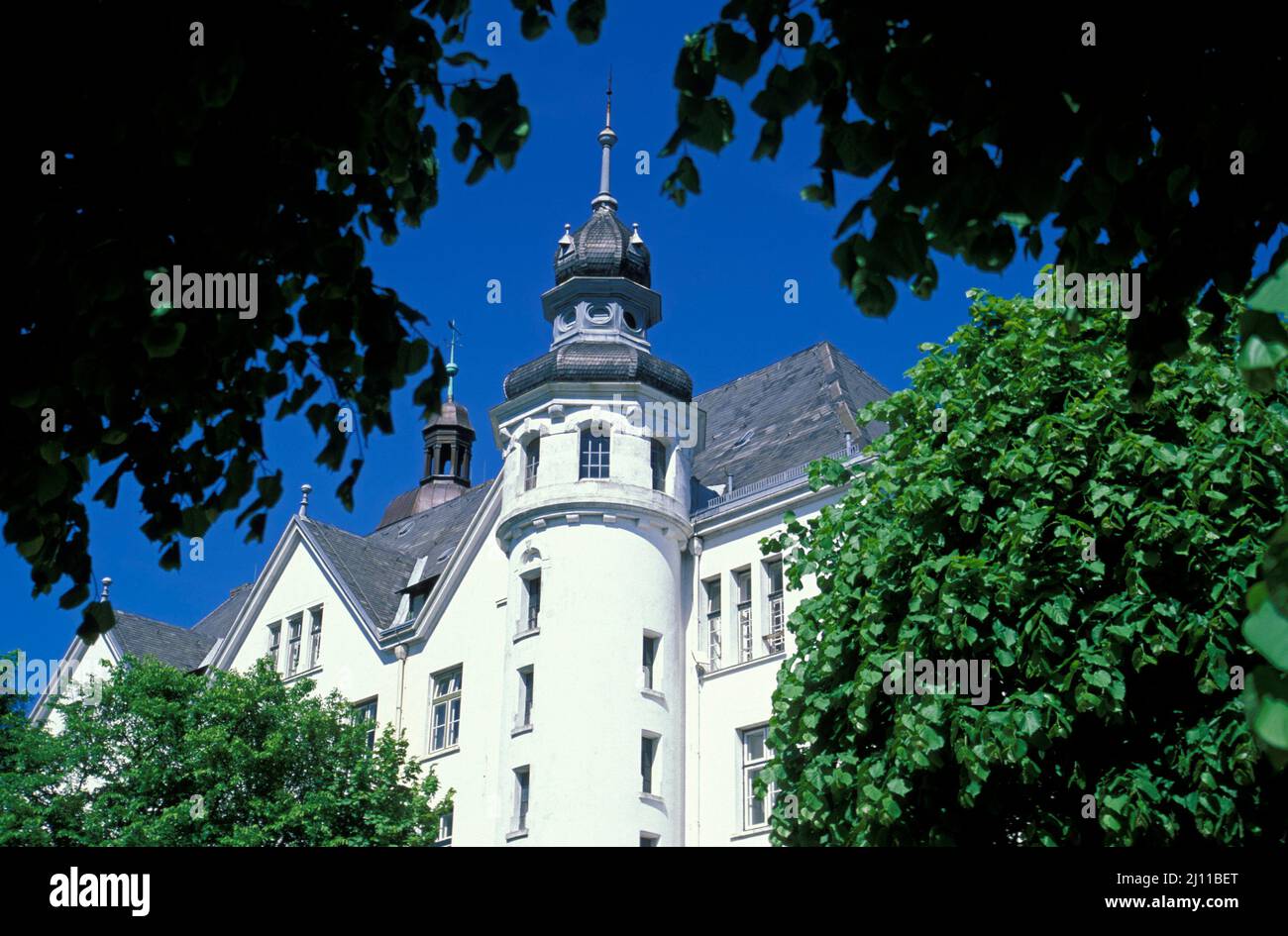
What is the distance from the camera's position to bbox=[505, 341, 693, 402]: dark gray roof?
134ft

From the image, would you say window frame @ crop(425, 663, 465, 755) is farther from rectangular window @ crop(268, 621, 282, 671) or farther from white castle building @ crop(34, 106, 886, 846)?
rectangular window @ crop(268, 621, 282, 671)

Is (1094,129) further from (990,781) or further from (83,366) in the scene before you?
(990,781)

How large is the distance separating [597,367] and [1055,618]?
2362cm

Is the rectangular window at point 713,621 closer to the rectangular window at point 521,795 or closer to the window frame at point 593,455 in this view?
the window frame at point 593,455

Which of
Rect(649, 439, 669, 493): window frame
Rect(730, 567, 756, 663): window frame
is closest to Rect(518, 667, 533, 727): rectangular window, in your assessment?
Rect(730, 567, 756, 663): window frame

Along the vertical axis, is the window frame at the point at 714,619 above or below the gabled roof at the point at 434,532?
below

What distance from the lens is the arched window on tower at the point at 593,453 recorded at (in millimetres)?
40250

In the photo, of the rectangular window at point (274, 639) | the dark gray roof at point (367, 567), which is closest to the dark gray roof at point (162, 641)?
the rectangular window at point (274, 639)

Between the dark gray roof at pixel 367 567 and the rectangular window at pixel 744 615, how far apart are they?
39.3ft

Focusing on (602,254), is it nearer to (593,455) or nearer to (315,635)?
(593,455)

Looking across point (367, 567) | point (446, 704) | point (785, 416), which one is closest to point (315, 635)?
point (367, 567)

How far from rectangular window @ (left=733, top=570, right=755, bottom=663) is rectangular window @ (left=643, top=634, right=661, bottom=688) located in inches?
78.4
